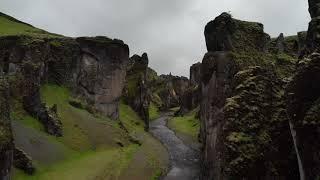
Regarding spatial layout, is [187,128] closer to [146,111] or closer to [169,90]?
[146,111]

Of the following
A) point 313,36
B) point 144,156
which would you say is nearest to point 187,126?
point 144,156

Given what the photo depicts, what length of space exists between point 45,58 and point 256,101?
52.5 meters

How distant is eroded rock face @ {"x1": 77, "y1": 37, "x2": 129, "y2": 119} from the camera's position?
3231 inches

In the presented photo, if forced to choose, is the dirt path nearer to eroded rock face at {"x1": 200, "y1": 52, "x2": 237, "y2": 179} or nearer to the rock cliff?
eroded rock face at {"x1": 200, "y1": 52, "x2": 237, "y2": 179}

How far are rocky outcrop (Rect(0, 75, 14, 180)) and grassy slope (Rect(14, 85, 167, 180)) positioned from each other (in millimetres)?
8653

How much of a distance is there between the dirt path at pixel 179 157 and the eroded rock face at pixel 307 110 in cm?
3312

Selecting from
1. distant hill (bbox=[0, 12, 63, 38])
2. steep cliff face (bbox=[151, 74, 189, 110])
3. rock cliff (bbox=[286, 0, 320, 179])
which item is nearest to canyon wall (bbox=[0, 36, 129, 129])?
distant hill (bbox=[0, 12, 63, 38])

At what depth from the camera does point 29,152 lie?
4819 centimetres

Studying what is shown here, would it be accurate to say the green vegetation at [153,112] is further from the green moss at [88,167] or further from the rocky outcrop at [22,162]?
the rocky outcrop at [22,162]

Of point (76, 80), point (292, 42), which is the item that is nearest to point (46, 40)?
point (76, 80)

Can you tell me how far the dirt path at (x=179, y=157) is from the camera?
55.3m

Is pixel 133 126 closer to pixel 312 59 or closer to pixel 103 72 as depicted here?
pixel 103 72

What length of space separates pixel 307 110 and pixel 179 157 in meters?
48.6

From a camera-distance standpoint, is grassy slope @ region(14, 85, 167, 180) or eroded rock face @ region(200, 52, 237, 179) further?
grassy slope @ region(14, 85, 167, 180)
